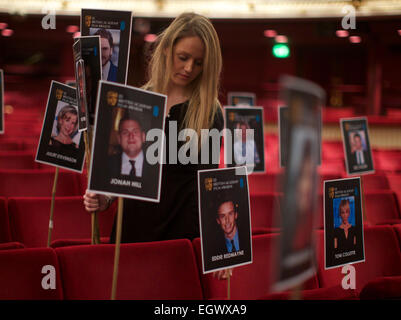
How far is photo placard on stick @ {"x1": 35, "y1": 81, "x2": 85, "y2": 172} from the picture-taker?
2.54m

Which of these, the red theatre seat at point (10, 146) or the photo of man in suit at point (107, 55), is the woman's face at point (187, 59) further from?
the red theatre seat at point (10, 146)

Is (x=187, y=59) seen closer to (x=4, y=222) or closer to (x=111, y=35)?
(x=111, y=35)

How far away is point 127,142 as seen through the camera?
144 centimetres

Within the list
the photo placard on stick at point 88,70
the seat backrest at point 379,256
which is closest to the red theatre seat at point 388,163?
the seat backrest at point 379,256

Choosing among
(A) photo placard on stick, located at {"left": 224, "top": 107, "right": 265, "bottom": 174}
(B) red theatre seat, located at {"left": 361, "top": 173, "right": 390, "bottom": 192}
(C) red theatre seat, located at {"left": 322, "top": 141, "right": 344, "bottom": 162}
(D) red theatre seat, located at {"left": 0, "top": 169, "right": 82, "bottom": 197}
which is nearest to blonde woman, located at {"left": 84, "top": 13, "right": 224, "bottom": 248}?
(A) photo placard on stick, located at {"left": 224, "top": 107, "right": 265, "bottom": 174}

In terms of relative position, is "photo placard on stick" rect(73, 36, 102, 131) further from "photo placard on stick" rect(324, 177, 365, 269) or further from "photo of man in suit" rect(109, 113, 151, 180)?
"photo placard on stick" rect(324, 177, 365, 269)

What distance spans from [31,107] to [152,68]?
10800 mm

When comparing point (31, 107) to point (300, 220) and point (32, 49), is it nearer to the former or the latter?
point (32, 49)

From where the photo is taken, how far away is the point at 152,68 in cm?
217

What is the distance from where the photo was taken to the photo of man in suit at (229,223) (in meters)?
1.72

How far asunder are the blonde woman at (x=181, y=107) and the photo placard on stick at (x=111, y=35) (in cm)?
17

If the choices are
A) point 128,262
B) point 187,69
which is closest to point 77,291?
point 128,262

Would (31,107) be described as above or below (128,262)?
above

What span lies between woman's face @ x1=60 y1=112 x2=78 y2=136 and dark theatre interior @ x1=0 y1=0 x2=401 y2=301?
41cm
